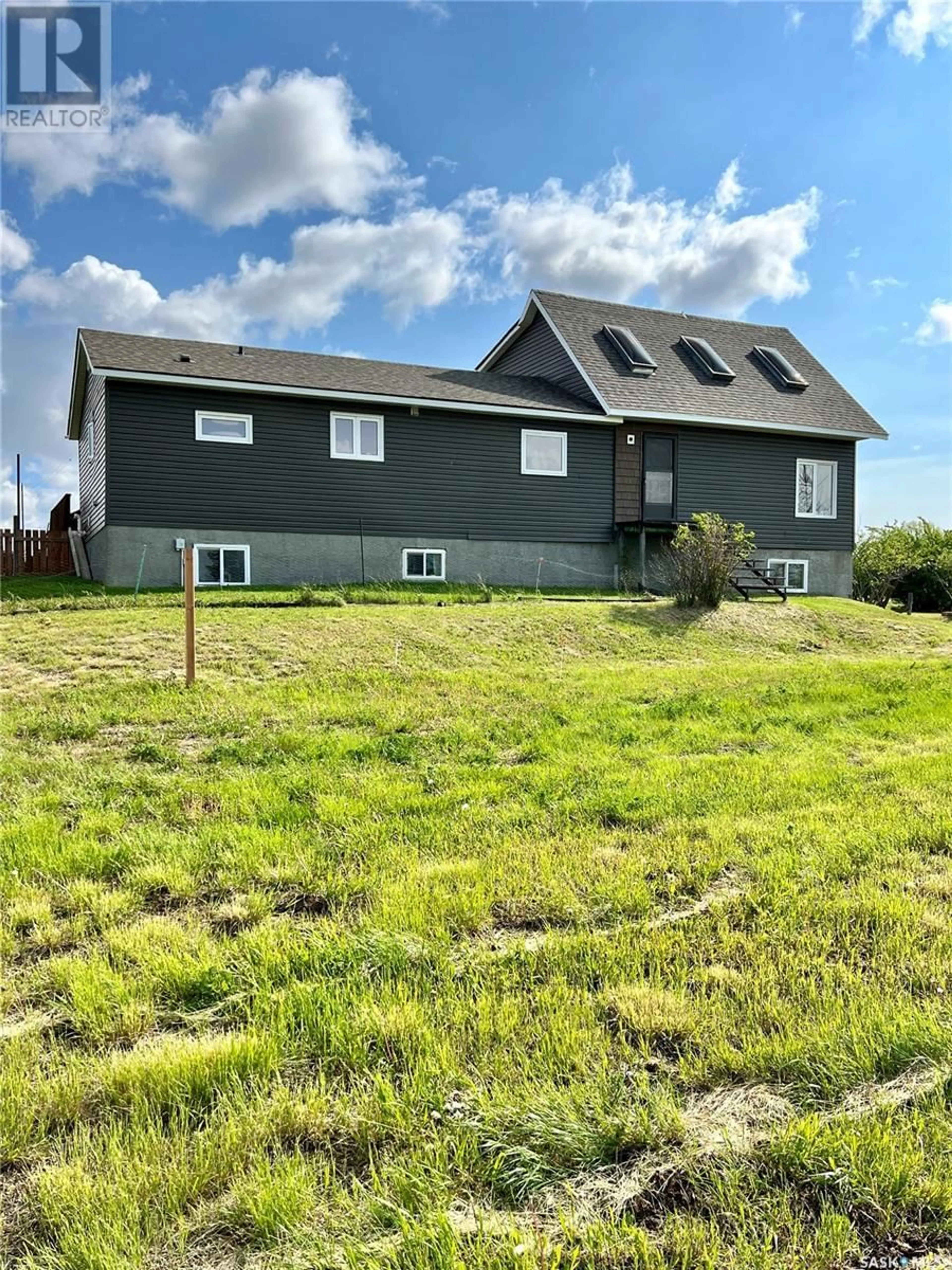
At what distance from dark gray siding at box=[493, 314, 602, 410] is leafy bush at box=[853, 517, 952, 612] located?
10.8 metres

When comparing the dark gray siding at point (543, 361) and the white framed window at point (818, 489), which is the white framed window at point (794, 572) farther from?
the dark gray siding at point (543, 361)

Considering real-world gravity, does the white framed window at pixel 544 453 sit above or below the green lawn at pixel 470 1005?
above

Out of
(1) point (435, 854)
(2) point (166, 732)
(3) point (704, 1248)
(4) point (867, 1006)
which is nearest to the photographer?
(3) point (704, 1248)

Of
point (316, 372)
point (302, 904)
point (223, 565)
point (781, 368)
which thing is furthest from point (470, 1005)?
point (781, 368)

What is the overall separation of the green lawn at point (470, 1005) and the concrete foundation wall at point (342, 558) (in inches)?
382

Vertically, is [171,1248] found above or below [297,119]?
below

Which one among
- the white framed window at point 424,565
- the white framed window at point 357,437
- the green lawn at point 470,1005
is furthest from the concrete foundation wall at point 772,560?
the green lawn at point 470,1005

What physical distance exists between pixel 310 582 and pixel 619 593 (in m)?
7.29

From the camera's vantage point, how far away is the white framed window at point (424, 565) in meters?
17.4

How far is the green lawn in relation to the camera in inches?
67.4

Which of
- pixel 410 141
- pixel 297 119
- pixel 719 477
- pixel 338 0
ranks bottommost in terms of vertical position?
pixel 719 477

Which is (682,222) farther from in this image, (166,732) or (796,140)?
(166,732)

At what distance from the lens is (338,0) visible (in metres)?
12.4

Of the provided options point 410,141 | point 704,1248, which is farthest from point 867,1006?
point 410,141
